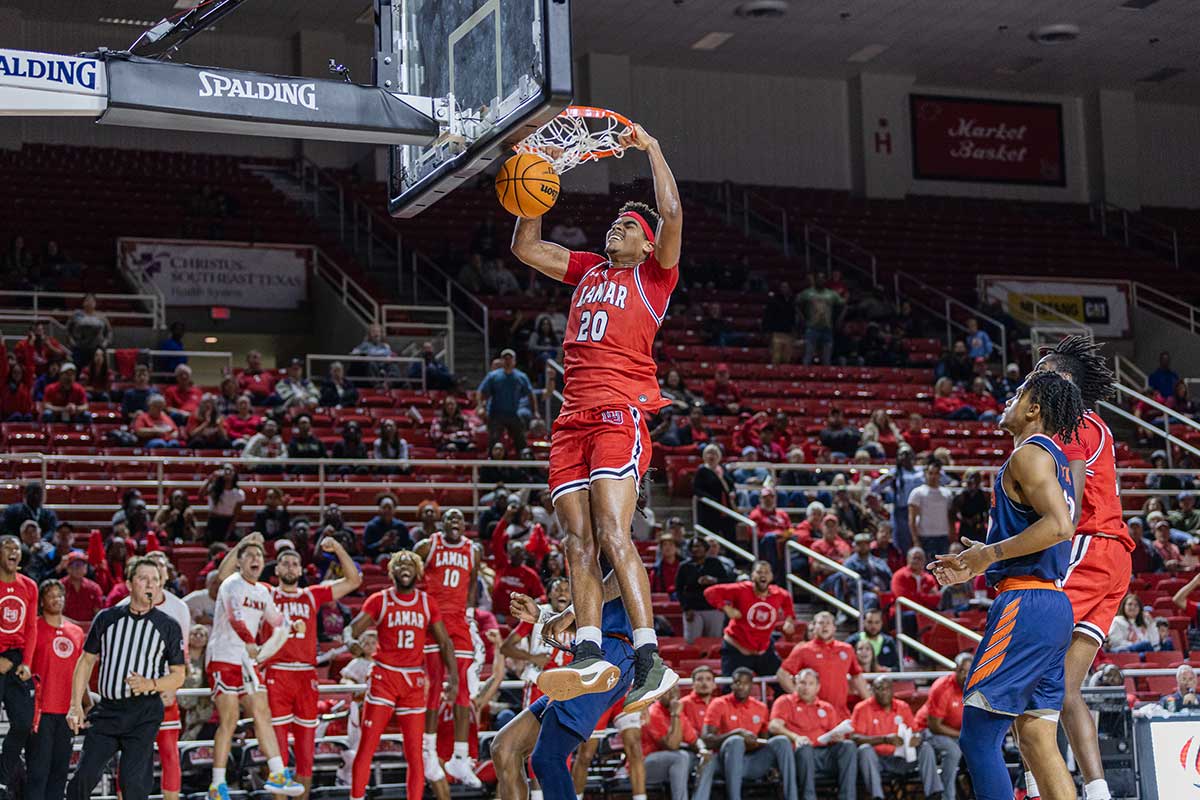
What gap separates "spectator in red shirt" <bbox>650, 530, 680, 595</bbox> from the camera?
1560 cm

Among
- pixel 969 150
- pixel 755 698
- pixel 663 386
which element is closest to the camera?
pixel 755 698

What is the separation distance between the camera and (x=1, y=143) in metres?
25.7

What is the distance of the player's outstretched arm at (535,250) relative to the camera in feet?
22.3

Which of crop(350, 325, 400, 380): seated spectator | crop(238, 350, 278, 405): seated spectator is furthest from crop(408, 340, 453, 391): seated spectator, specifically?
crop(238, 350, 278, 405): seated spectator

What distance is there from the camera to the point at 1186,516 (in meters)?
18.5

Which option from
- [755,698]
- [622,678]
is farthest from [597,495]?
[755,698]

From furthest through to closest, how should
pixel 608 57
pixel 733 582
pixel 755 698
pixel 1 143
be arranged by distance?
pixel 608 57, pixel 1 143, pixel 733 582, pixel 755 698

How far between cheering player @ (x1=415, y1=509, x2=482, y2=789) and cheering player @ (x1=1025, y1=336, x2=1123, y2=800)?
593cm

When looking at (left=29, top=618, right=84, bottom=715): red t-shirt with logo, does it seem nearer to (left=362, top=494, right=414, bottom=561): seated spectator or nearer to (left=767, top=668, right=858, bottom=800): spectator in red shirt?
(left=362, top=494, right=414, bottom=561): seated spectator

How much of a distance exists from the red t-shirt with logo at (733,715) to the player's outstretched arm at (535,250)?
6878 mm

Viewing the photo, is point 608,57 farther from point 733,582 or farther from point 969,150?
point 733,582

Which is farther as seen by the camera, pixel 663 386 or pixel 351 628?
pixel 663 386

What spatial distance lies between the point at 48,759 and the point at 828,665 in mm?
6331

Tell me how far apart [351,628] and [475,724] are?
1.37 metres
